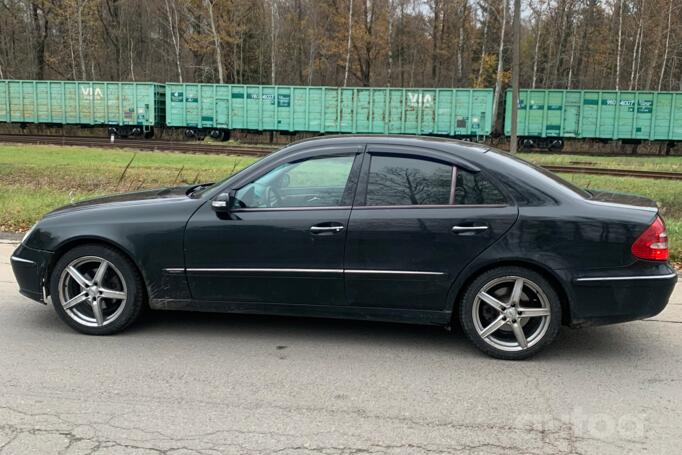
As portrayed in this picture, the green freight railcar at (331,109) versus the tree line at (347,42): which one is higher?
the tree line at (347,42)

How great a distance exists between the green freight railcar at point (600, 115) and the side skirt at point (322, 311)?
2727 cm

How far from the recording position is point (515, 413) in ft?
12.0

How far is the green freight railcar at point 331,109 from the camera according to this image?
30156 mm

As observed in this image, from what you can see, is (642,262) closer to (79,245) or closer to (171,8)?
(79,245)

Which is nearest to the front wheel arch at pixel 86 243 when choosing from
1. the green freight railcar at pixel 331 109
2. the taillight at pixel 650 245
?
the taillight at pixel 650 245

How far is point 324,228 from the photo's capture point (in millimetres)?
4453

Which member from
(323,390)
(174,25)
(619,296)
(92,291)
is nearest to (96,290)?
(92,291)

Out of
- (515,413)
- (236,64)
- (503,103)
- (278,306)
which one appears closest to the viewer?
(515,413)

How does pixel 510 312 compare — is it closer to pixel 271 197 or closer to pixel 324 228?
pixel 324 228

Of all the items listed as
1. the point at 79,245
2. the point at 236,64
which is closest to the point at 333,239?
the point at 79,245

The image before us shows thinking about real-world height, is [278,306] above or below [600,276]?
below

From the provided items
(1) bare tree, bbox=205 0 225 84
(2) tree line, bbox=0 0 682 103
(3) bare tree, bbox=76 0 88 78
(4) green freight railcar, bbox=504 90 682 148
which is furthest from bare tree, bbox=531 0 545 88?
(3) bare tree, bbox=76 0 88 78

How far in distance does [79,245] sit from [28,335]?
2.71ft

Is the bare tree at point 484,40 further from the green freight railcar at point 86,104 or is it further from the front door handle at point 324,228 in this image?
the front door handle at point 324,228
